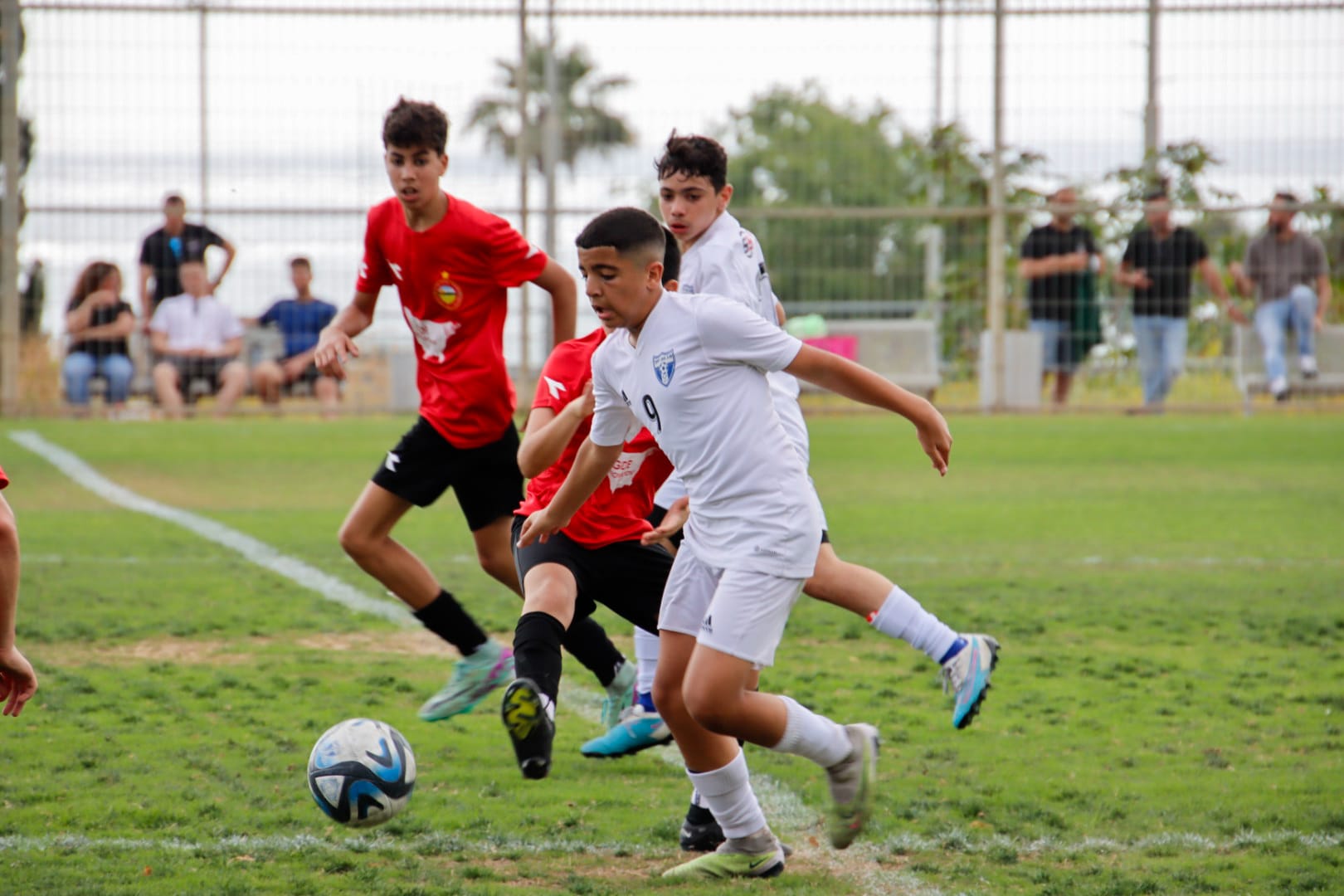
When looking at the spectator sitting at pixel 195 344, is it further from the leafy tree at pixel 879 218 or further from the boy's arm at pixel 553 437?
the boy's arm at pixel 553 437

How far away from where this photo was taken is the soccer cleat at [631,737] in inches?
176

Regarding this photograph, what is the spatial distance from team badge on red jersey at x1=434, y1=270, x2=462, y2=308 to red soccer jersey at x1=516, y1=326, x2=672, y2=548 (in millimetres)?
867

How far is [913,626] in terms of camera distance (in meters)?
4.14

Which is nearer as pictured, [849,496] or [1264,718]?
[1264,718]

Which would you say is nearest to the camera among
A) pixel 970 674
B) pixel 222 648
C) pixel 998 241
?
pixel 970 674

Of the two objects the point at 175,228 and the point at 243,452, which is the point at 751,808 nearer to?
the point at 243,452

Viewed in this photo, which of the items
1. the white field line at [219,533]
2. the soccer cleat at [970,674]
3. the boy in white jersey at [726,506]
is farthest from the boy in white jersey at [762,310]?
the white field line at [219,533]

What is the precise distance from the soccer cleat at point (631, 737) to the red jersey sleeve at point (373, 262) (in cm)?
180

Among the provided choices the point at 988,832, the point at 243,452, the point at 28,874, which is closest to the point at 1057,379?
the point at 243,452

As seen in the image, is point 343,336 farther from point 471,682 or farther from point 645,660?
point 645,660

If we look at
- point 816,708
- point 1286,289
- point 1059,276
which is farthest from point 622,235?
point 1286,289

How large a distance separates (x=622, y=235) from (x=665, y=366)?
1.05 feet

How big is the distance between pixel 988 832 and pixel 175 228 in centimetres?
1127

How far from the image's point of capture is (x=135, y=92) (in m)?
13.6
